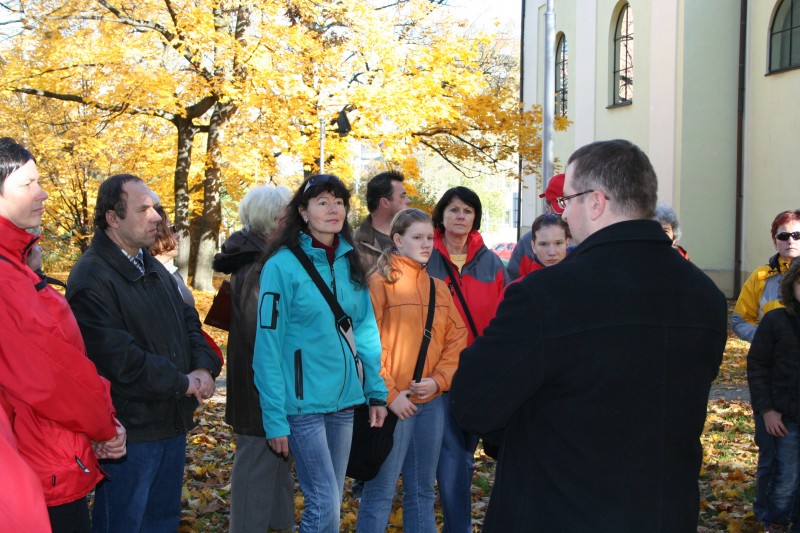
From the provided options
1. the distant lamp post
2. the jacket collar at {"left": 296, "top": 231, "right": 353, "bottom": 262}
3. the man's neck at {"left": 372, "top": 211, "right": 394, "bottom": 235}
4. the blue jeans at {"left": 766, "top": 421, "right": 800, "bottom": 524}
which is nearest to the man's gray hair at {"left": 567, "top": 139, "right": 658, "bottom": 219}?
the jacket collar at {"left": 296, "top": 231, "right": 353, "bottom": 262}

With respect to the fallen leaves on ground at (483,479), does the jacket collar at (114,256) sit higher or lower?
higher

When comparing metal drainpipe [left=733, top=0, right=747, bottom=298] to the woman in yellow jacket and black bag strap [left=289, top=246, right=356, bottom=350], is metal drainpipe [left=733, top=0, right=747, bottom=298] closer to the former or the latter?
the woman in yellow jacket

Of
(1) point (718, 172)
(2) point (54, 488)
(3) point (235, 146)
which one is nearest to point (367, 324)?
(2) point (54, 488)

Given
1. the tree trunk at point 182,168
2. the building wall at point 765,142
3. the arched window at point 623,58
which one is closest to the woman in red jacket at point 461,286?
the building wall at point 765,142

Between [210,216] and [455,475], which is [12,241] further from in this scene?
[210,216]

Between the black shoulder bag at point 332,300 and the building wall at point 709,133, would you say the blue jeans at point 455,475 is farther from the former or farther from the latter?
the building wall at point 709,133

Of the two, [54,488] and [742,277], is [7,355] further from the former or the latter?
[742,277]

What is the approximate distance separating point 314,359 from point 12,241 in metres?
1.50

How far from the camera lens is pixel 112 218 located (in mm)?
3879

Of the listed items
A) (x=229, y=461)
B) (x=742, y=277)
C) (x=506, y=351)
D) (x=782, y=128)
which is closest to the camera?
(x=506, y=351)

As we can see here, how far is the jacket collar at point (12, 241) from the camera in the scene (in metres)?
2.84

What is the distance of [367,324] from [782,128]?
52.0 ft

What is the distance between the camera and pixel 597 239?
89.2 inches

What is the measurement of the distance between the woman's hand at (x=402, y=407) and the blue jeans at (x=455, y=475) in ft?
1.36
